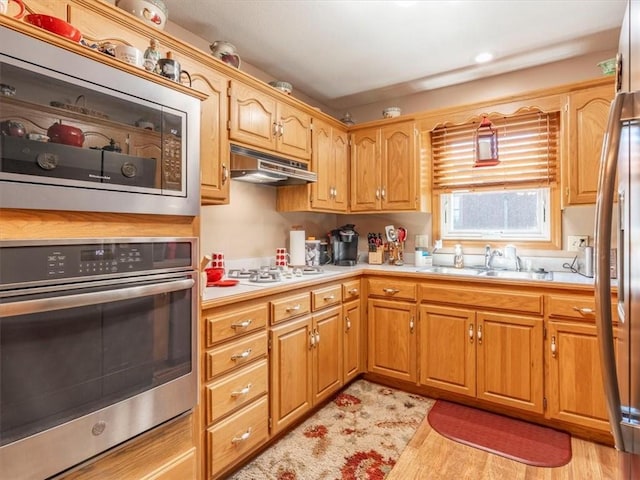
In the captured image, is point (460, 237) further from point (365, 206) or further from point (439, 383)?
point (439, 383)

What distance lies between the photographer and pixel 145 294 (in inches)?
46.2

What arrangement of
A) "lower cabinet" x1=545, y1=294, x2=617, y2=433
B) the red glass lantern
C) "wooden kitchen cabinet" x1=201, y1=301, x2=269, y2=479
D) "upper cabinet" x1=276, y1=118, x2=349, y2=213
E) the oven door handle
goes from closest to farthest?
1. the oven door handle
2. "wooden kitchen cabinet" x1=201, y1=301, x2=269, y2=479
3. "lower cabinet" x1=545, y1=294, x2=617, y2=433
4. the red glass lantern
5. "upper cabinet" x1=276, y1=118, x2=349, y2=213

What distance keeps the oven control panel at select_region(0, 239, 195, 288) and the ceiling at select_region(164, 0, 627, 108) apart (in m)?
1.58

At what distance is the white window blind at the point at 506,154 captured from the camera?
2729 millimetres

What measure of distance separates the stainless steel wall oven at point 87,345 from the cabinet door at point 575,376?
2103 millimetres

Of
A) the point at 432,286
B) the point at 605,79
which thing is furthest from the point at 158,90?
the point at 605,79

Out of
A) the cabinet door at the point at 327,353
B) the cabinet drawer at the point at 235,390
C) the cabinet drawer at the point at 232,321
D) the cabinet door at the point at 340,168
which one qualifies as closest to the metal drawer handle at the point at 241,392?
the cabinet drawer at the point at 235,390

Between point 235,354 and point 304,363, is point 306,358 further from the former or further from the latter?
point 235,354

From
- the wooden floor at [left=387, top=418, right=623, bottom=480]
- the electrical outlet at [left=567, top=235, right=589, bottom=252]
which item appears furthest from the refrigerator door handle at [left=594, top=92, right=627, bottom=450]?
the electrical outlet at [left=567, top=235, right=589, bottom=252]

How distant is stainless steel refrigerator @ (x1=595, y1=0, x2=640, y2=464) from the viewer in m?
0.79

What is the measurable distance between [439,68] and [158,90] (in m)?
2.37

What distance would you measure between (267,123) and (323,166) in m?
0.72

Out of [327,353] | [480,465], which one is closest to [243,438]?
[327,353]

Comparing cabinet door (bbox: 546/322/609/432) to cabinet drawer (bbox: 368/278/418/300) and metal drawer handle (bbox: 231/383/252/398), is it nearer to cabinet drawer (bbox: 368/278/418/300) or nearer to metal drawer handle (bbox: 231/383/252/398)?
cabinet drawer (bbox: 368/278/418/300)
